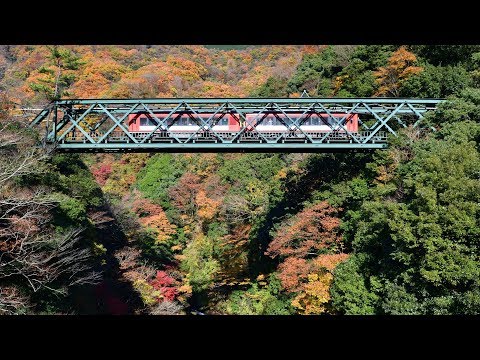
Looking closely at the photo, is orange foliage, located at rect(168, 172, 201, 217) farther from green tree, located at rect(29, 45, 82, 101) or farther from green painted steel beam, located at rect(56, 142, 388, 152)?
green painted steel beam, located at rect(56, 142, 388, 152)

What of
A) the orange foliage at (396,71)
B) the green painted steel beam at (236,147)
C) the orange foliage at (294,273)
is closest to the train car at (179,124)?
the green painted steel beam at (236,147)

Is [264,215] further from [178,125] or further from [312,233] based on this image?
[312,233]

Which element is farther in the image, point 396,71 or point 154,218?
point 154,218

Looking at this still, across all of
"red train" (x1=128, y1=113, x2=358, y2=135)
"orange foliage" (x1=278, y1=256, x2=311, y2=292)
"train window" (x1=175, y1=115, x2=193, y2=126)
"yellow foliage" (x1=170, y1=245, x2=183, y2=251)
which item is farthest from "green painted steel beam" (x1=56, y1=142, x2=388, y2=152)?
"yellow foliage" (x1=170, y1=245, x2=183, y2=251)

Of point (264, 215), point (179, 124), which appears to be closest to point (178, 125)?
point (179, 124)

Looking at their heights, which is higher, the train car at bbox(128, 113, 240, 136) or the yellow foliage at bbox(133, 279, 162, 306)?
the train car at bbox(128, 113, 240, 136)

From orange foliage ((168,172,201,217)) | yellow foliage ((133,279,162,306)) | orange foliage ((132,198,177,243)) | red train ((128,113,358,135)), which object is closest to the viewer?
red train ((128,113,358,135))

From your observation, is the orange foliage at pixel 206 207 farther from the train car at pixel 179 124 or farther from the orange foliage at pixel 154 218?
the train car at pixel 179 124

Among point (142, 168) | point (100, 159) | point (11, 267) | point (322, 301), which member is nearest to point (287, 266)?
point (322, 301)
